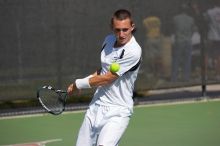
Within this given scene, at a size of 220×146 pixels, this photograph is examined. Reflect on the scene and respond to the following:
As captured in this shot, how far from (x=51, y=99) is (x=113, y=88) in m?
0.78

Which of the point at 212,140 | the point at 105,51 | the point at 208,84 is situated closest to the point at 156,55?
the point at 208,84

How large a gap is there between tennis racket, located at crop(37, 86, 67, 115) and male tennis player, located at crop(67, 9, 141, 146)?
370 millimetres

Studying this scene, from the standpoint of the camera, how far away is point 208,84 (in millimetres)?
11797

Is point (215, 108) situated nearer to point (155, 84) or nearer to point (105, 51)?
point (155, 84)

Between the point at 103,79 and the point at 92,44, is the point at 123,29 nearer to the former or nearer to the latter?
the point at 103,79

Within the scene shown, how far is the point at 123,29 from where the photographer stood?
551 cm

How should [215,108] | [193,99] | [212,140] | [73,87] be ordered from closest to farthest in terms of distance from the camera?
1. [73,87]
2. [212,140]
3. [215,108]
4. [193,99]

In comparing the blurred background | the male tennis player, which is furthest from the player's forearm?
the blurred background

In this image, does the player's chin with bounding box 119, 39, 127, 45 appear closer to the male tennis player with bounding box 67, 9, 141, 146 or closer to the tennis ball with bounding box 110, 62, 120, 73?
the male tennis player with bounding box 67, 9, 141, 146

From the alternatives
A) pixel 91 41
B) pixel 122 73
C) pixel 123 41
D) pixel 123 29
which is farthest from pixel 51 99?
pixel 91 41

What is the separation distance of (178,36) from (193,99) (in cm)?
121

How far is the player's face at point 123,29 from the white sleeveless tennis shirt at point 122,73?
0.09 metres

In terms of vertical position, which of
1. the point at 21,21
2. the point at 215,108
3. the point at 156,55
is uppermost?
the point at 21,21

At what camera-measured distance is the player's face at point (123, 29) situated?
5.50 m
